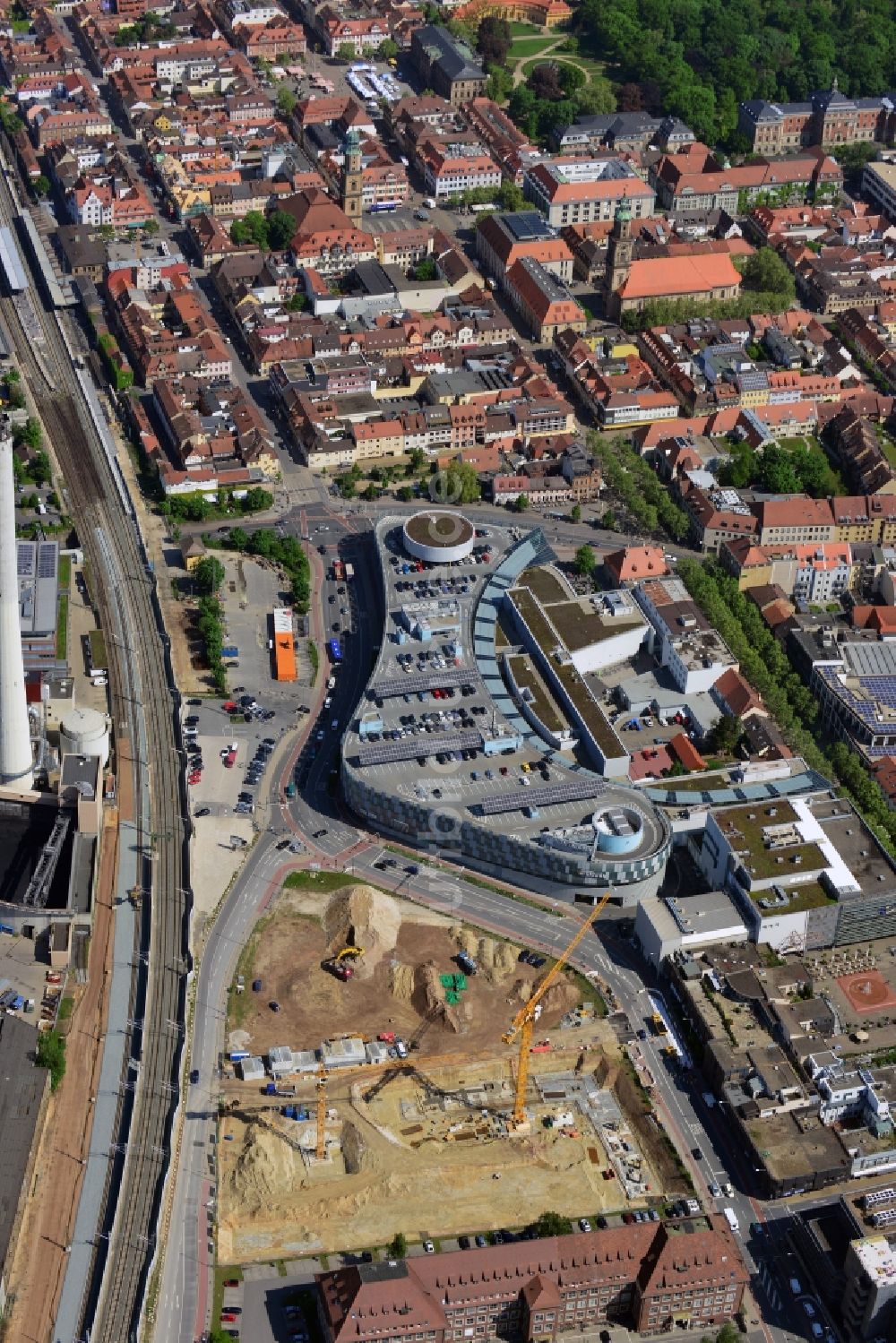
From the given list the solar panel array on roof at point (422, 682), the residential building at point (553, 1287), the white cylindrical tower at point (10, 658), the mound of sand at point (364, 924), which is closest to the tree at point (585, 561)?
the solar panel array on roof at point (422, 682)

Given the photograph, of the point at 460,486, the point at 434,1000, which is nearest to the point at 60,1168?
the point at 434,1000

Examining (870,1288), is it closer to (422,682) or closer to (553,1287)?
(553,1287)

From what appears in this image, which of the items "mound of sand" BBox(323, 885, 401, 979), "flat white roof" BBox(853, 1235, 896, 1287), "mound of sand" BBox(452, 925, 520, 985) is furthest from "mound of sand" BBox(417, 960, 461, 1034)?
"flat white roof" BBox(853, 1235, 896, 1287)

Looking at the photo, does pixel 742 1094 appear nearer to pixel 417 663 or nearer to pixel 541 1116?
pixel 541 1116

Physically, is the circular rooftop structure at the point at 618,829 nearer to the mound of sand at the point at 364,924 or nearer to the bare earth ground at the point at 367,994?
the bare earth ground at the point at 367,994

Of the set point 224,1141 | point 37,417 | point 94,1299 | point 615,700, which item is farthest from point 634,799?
point 37,417
